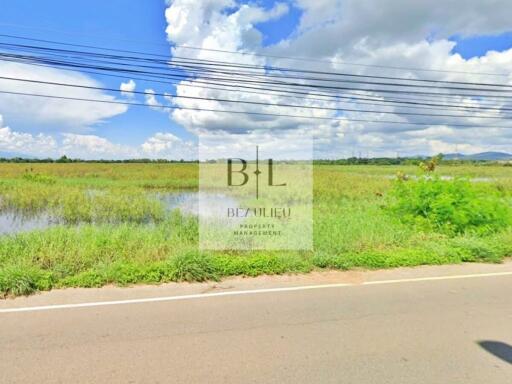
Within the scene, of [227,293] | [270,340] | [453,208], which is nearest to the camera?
[270,340]

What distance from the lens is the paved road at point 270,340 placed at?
2561mm

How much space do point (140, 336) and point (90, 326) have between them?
59cm

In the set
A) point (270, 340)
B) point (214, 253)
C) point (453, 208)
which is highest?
point (453, 208)

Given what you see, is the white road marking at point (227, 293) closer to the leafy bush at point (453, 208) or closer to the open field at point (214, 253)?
the open field at point (214, 253)

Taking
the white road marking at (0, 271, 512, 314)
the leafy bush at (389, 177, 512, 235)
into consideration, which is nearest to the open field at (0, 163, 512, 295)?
the leafy bush at (389, 177, 512, 235)

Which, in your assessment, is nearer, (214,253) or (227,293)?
(227,293)

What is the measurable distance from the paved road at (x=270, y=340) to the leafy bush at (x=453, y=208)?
3.90m

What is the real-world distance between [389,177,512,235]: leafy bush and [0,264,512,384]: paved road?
3898mm

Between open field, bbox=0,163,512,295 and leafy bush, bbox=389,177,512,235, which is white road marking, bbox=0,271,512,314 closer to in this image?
open field, bbox=0,163,512,295

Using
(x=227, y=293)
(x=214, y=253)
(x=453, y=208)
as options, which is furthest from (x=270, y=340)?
(x=453, y=208)

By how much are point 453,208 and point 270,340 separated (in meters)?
6.81

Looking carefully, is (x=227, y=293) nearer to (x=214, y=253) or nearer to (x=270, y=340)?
(x=270, y=340)

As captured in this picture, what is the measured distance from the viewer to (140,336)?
3121 millimetres

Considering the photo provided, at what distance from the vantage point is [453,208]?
7961 millimetres
